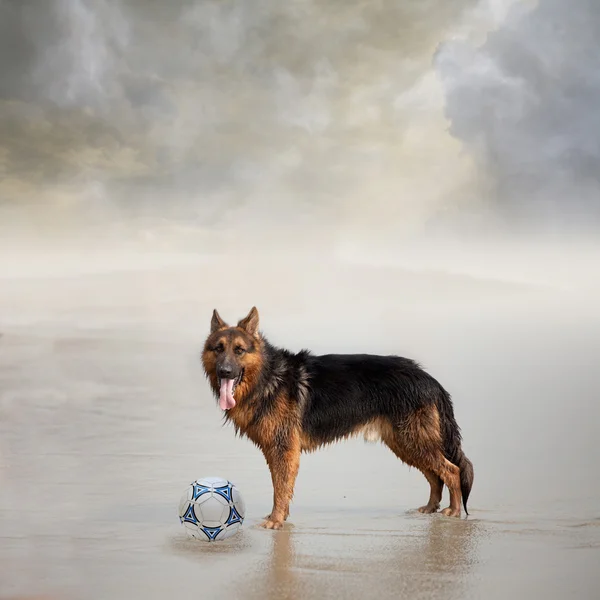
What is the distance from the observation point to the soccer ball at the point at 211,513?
163 inches

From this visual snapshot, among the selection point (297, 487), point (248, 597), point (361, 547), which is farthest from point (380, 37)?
Answer: point (248, 597)

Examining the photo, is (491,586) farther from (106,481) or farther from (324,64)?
(324,64)

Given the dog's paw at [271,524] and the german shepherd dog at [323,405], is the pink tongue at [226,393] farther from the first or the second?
the dog's paw at [271,524]

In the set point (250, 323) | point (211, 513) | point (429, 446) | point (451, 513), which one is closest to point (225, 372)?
point (250, 323)

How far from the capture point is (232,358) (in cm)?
457

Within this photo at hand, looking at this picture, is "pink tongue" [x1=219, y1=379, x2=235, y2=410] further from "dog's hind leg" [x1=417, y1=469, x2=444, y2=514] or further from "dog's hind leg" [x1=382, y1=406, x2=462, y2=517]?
"dog's hind leg" [x1=417, y1=469, x2=444, y2=514]

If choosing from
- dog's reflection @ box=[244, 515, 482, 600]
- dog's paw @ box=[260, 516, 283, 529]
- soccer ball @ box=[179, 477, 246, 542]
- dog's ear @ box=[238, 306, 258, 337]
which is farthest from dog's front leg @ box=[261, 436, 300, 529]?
dog's ear @ box=[238, 306, 258, 337]

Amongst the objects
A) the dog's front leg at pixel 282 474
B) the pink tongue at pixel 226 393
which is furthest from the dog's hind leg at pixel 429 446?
the pink tongue at pixel 226 393

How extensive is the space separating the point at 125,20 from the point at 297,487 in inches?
269

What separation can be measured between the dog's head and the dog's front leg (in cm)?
35

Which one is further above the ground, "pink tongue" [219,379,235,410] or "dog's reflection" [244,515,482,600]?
"pink tongue" [219,379,235,410]

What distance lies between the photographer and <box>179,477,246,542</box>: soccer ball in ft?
13.6

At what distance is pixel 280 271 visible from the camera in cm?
979

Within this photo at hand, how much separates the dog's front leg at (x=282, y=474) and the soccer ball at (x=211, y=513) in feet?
1.11
